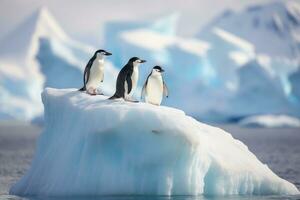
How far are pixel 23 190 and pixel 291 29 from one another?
5373 inches

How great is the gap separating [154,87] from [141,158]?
2.06m

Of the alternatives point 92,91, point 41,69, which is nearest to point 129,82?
point 92,91

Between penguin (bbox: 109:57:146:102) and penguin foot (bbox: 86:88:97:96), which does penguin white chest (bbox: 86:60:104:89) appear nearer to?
penguin foot (bbox: 86:88:97:96)

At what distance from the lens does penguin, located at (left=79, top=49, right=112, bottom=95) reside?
14.8m

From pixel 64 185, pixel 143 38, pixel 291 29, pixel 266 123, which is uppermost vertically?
pixel 291 29

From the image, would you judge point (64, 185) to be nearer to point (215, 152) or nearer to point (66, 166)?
point (66, 166)

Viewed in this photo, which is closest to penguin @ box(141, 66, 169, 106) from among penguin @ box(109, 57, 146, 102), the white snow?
penguin @ box(109, 57, 146, 102)

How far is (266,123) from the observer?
69.7 meters

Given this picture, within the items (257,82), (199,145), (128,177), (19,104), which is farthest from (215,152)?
(19,104)

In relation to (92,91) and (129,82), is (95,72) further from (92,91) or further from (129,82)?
(129,82)

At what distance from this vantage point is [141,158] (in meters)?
13.1

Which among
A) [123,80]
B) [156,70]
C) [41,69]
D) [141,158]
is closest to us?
[141,158]

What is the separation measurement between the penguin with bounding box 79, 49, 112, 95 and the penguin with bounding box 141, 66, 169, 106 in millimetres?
919

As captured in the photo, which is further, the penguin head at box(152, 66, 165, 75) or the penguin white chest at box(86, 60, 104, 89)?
the penguin white chest at box(86, 60, 104, 89)
